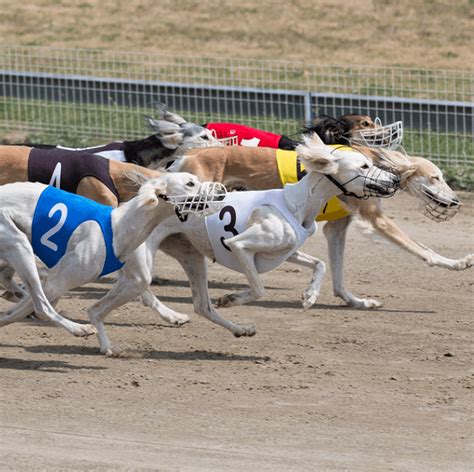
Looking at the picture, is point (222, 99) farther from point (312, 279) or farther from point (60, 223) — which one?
point (60, 223)

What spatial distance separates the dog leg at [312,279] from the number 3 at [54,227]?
1.93 meters

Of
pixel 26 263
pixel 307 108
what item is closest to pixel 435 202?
pixel 26 263

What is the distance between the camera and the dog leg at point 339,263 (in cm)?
931

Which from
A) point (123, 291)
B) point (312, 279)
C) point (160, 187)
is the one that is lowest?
point (312, 279)

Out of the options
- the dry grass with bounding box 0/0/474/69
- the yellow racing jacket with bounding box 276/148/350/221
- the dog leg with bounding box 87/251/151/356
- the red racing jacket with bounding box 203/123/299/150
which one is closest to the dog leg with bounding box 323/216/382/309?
the yellow racing jacket with bounding box 276/148/350/221

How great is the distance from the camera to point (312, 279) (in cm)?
879

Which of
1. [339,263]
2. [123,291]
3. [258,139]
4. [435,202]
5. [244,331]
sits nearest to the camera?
[123,291]

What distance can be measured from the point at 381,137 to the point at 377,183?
1.69m

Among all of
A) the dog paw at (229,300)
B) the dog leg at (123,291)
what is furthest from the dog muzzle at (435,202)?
the dog leg at (123,291)

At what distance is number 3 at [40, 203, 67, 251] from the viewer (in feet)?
24.0

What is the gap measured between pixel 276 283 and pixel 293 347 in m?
1.99

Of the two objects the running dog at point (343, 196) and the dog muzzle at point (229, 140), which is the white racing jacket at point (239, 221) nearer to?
the running dog at point (343, 196)

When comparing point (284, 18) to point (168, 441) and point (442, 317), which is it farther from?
point (168, 441)

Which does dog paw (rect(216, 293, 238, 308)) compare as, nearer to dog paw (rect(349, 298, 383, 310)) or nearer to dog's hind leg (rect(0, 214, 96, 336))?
dog's hind leg (rect(0, 214, 96, 336))
